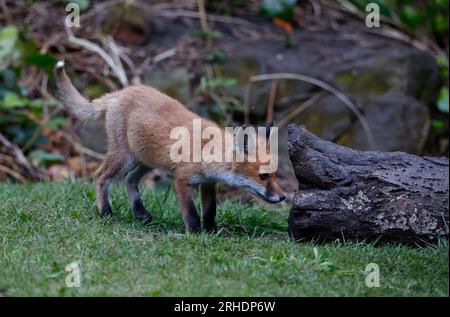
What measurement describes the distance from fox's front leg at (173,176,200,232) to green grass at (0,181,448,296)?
0.18 meters

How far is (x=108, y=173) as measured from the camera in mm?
7949

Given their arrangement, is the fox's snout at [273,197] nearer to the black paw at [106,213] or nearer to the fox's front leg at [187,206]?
the fox's front leg at [187,206]

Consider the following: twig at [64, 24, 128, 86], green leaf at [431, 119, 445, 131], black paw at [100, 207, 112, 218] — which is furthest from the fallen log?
green leaf at [431, 119, 445, 131]

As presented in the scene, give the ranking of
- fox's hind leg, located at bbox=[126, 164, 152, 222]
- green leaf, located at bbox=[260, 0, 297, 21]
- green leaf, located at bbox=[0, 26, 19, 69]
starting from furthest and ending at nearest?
green leaf, located at bbox=[260, 0, 297, 21] → green leaf, located at bbox=[0, 26, 19, 69] → fox's hind leg, located at bbox=[126, 164, 152, 222]

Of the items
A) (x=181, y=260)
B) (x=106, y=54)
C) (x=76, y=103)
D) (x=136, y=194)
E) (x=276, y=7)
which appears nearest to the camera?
(x=181, y=260)

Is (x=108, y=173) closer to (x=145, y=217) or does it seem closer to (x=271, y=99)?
(x=145, y=217)

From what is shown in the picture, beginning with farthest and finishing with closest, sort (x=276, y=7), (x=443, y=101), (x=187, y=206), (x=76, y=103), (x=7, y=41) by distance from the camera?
(x=276, y=7) → (x=443, y=101) → (x=7, y=41) → (x=76, y=103) → (x=187, y=206)

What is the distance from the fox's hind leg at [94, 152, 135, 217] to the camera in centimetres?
788

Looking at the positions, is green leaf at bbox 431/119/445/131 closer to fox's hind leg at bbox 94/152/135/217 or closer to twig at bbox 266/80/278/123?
twig at bbox 266/80/278/123

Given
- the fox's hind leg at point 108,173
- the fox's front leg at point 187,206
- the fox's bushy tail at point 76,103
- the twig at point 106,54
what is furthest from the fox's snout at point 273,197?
the twig at point 106,54

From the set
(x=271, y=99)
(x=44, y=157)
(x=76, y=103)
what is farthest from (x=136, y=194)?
(x=271, y=99)

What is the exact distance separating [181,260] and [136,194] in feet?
7.49
